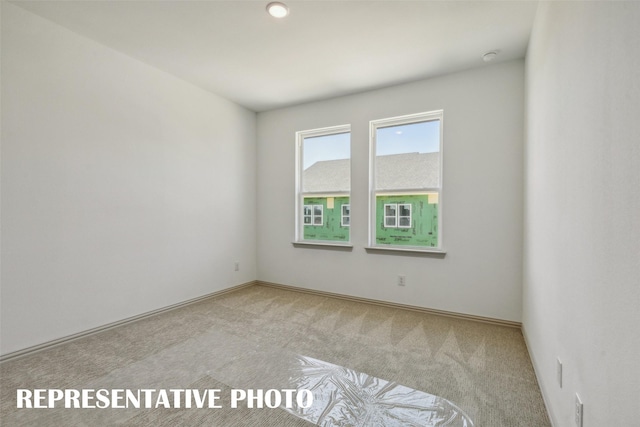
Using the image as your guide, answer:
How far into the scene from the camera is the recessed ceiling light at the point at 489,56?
2.72m

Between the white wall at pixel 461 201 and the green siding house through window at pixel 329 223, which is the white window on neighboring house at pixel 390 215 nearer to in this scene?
the white wall at pixel 461 201

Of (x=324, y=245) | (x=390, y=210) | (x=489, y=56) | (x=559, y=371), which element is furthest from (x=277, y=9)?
(x=559, y=371)

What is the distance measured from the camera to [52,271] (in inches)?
93.7

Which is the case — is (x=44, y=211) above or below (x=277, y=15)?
below

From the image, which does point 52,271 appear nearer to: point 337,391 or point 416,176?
point 337,391

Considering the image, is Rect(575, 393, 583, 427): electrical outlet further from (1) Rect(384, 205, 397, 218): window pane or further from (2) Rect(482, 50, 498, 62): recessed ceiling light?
(2) Rect(482, 50, 498, 62): recessed ceiling light

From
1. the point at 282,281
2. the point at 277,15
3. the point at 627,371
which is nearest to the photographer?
the point at 627,371

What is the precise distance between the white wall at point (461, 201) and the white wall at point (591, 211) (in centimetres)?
107

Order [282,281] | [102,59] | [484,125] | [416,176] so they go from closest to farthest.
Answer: [102,59], [484,125], [416,176], [282,281]

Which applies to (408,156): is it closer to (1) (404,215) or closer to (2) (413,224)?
(1) (404,215)

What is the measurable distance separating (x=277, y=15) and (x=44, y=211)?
2508mm

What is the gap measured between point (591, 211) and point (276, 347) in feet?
7.49

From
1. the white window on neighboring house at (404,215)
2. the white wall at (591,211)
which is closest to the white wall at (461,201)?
the white window on neighboring house at (404,215)

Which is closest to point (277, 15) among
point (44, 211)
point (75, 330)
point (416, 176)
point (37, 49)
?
point (37, 49)
